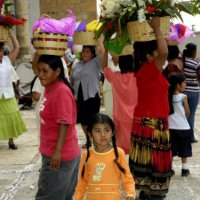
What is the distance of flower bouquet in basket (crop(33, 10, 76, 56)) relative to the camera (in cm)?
416

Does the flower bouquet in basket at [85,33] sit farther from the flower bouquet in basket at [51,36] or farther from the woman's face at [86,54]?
the flower bouquet in basket at [51,36]

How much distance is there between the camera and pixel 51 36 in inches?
166

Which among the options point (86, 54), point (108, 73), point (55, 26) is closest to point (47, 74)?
point (55, 26)

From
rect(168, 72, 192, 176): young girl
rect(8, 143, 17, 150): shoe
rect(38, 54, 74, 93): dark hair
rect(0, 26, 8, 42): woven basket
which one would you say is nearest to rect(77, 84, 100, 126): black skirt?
rect(8, 143, 17, 150): shoe

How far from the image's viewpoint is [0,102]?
26.9ft

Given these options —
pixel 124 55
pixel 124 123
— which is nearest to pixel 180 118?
pixel 124 123

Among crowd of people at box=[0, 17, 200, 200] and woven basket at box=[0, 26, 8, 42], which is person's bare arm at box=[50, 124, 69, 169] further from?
woven basket at box=[0, 26, 8, 42]

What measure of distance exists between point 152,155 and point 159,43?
3.71 feet

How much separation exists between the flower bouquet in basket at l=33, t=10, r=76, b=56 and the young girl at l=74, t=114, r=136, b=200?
2.48 feet

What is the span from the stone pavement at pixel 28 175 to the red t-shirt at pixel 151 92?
1.15 meters

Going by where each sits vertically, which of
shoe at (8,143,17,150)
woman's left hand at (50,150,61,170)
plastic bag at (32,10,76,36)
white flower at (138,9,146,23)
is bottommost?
shoe at (8,143,17,150)

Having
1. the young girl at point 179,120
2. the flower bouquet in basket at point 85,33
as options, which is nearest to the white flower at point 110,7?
the flower bouquet in basket at point 85,33

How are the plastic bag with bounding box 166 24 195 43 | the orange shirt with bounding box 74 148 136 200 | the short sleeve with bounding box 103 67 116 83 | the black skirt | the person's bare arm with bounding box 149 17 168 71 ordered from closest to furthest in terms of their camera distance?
the orange shirt with bounding box 74 148 136 200
the person's bare arm with bounding box 149 17 168 71
the short sleeve with bounding box 103 67 116 83
the plastic bag with bounding box 166 24 195 43
the black skirt

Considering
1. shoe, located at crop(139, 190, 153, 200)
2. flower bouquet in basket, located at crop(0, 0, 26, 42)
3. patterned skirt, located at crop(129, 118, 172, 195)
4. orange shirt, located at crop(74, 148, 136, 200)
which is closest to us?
orange shirt, located at crop(74, 148, 136, 200)
